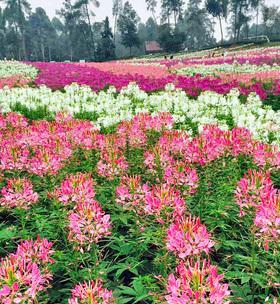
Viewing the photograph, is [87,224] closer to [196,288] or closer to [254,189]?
[196,288]

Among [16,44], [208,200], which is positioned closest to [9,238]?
[208,200]

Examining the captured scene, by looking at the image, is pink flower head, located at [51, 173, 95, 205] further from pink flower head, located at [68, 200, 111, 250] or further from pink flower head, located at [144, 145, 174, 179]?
pink flower head, located at [144, 145, 174, 179]

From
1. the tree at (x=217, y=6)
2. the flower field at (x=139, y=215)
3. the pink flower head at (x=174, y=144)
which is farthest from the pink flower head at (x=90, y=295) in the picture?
the tree at (x=217, y=6)

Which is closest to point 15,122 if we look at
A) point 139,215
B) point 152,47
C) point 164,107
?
point 164,107

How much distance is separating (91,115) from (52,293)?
6.00 meters

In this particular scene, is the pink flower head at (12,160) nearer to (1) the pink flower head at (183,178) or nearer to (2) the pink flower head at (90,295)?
(1) the pink flower head at (183,178)

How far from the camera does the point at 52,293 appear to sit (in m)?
2.82

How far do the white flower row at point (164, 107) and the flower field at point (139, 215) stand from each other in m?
0.10

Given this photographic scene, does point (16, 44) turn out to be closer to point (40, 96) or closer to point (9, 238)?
point (40, 96)

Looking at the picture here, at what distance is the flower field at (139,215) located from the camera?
6.41ft

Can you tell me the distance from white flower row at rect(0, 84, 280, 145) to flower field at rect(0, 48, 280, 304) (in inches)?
3.9

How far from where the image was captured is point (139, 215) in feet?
9.62

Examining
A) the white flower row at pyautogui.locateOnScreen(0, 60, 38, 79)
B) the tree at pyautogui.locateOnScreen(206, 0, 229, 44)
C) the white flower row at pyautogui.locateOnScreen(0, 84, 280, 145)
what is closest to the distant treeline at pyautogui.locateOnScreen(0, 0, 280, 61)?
the tree at pyautogui.locateOnScreen(206, 0, 229, 44)

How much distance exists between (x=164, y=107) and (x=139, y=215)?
559 cm
